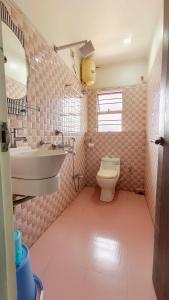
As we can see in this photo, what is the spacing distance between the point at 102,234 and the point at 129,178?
5.01 ft

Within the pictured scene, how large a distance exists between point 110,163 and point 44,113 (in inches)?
67.1

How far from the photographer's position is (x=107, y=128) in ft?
10.6

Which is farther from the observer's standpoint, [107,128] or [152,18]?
[107,128]

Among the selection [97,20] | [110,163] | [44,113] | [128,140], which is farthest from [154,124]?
[97,20]

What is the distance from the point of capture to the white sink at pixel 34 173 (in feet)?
2.82

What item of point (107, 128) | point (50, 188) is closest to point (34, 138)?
point (50, 188)

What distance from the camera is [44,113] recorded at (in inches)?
68.8

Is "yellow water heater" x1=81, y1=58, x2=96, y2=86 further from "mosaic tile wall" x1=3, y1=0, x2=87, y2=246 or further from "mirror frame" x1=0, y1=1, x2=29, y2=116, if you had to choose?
"mirror frame" x1=0, y1=1, x2=29, y2=116

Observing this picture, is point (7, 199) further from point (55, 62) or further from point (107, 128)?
point (107, 128)

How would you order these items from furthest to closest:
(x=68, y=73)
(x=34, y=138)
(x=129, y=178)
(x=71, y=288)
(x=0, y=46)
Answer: (x=129, y=178), (x=68, y=73), (x=34, y=138), (x=71, y=288), (x=0, y=46)

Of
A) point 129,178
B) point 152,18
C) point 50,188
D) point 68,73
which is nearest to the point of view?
point 50,188

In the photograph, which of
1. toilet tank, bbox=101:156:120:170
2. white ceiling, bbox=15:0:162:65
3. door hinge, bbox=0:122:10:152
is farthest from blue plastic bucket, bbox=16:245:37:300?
toilet tank, bbox=101:156:120:170

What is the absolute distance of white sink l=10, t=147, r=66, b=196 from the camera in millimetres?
860

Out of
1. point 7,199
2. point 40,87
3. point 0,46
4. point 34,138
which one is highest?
point 40,87
